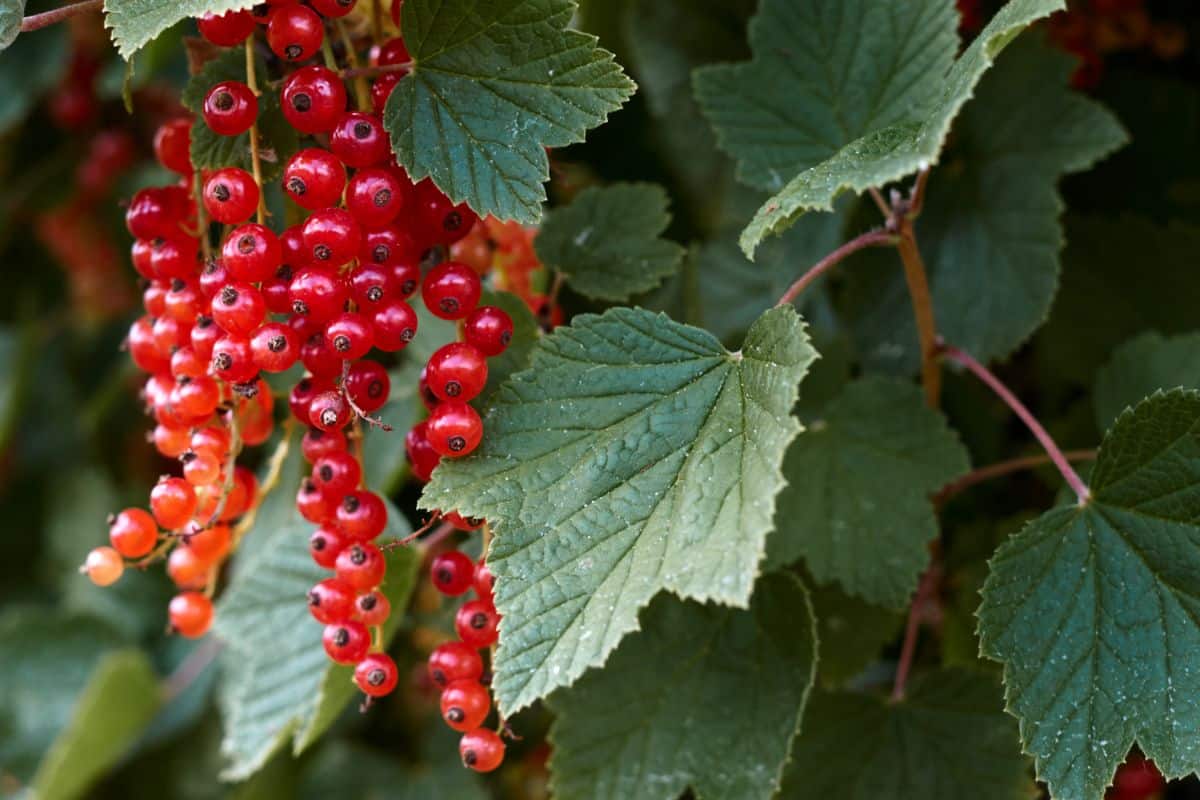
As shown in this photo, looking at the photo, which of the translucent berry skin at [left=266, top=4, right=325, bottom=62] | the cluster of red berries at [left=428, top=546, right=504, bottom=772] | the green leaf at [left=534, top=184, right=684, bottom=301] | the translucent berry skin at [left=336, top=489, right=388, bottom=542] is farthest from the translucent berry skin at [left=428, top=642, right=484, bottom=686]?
the translucent berry skin at [left=266, top=4, right=325, bottom=62]

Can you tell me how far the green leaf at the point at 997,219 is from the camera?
3.71 ft

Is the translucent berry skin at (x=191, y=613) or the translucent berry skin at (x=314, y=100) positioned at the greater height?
the translucent berry skin at (x=314, y=100)

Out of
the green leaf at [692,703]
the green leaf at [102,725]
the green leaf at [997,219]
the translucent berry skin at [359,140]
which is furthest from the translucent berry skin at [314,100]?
the green leaf at [102,725]

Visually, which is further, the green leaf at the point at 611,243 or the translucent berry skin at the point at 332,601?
the green leaf at the point at 611,243

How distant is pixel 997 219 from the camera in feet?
3.83

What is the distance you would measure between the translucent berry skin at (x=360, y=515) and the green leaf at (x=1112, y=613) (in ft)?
1.43

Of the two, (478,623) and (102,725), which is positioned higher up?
(478,623)

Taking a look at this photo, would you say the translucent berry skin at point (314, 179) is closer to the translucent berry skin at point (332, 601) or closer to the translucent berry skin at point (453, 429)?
the translucent berry skin at point (453, 429)

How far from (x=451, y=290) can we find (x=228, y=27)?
9.5 inches

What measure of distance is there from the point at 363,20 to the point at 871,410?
563 mm

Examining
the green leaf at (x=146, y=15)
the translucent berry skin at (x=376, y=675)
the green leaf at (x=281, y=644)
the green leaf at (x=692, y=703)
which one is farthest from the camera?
the green leaf at (x=281, y=644)

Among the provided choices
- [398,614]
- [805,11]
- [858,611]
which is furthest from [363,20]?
[858,611]

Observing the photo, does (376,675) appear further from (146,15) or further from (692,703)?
(146,15)

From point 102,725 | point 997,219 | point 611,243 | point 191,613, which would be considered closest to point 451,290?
point 611,243
